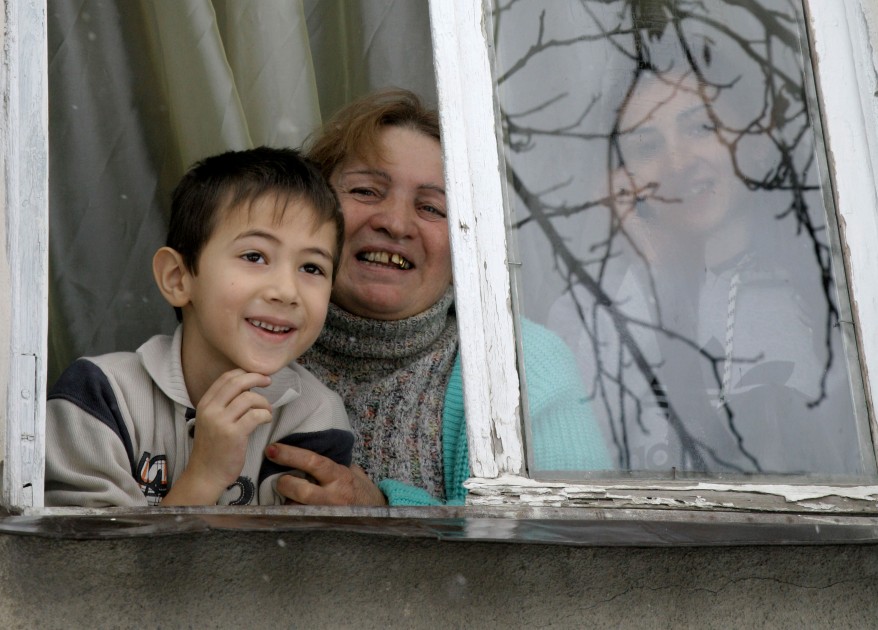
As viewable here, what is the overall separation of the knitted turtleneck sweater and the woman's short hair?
1.23ft

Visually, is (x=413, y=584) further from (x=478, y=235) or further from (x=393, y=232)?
(x=393, y=232)

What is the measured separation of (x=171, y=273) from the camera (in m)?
1.91

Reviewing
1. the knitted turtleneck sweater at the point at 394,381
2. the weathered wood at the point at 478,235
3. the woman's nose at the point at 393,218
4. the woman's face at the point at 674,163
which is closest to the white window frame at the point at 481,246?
the weathered wood at the point at 478,235

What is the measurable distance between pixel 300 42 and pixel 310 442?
1402 mm

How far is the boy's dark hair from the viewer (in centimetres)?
187

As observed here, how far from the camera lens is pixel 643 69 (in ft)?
5.15

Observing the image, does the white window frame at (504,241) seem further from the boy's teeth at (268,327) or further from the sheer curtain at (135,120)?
the sheer curtain at (135,120)

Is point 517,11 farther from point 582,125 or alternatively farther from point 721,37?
point 721,37

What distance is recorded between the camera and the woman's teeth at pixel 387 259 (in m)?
2.21

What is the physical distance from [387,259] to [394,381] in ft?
0.94

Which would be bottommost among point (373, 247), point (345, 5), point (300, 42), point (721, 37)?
point (373, 247)

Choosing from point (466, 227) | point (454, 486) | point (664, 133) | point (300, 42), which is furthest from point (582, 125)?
point (300, 42)

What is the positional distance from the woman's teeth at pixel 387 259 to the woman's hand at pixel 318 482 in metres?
0.53

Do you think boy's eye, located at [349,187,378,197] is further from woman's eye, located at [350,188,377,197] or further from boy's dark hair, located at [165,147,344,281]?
boy's dark hair, located at [165,147,344,281]
